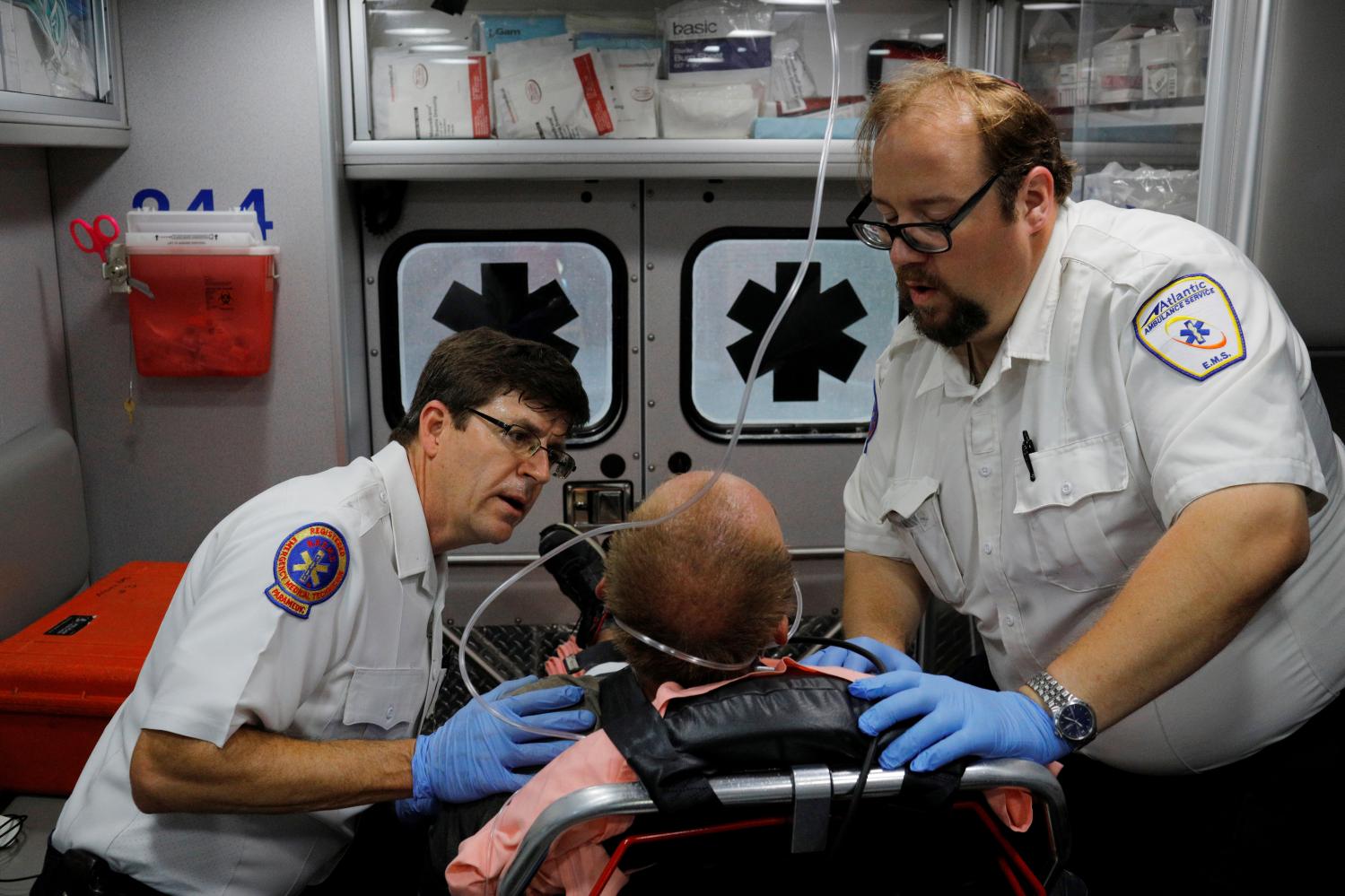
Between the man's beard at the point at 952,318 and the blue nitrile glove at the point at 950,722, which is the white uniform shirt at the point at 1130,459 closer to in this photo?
the man's beard at the point at 952,318

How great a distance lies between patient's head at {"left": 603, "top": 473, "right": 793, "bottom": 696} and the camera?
1.36 m

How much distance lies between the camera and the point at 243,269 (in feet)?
9.55

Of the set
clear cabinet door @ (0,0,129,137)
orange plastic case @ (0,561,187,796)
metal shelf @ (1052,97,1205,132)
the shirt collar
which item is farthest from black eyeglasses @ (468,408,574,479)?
metal shelf @ (1052,97,1205,132)

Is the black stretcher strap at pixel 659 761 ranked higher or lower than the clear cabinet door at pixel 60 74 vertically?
lower

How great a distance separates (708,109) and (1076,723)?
2.01 m

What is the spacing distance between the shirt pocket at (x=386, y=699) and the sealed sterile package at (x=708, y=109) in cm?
171

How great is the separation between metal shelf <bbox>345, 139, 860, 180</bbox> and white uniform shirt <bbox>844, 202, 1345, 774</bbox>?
1.14 metres

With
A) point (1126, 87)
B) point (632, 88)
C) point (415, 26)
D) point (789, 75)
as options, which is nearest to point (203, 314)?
point (415, 26)

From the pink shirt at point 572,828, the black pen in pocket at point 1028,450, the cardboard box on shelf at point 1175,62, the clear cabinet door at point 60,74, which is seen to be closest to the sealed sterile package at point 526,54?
the clear cabinet door at point 60,74

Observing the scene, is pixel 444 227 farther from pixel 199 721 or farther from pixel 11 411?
pixel 199 721

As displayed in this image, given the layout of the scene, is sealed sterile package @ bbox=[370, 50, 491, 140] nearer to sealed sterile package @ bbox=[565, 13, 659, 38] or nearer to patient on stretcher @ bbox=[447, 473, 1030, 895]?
sealed sterile package @ bbox=[565, 13, 659, 38]

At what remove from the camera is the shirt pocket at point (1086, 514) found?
1.77 m

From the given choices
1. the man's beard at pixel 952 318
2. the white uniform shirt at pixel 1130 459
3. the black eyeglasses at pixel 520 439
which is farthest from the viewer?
the black eyeglasses at pixel 520 439

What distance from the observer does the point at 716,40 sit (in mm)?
3008
